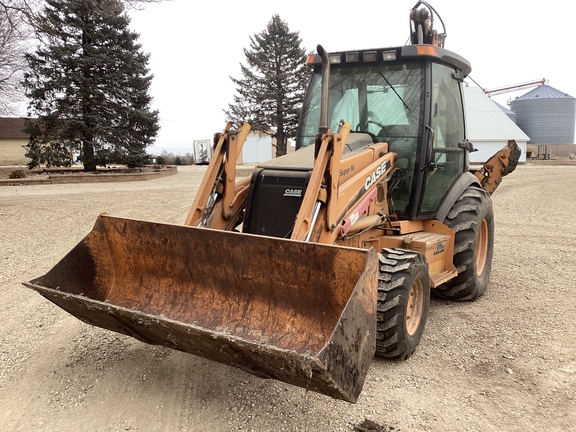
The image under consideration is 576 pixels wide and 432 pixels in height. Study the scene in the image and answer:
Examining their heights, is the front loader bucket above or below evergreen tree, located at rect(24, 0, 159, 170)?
below

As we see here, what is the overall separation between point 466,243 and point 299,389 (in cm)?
266

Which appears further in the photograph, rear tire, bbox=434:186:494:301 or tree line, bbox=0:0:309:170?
tree line, bbox=0:0:309:170

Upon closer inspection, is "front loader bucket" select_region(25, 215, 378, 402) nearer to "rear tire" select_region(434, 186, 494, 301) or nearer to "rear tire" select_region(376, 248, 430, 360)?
"rear tire" select_region(376, 248, 430, 360)

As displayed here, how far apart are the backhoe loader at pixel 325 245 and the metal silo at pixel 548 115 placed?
53704 mm

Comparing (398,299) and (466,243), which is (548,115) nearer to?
(466,243)

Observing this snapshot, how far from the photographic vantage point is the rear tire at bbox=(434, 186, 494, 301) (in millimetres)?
5367

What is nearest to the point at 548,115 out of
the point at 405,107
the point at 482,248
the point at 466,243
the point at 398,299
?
the point at 482,248

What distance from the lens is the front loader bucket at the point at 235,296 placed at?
2.84 meters

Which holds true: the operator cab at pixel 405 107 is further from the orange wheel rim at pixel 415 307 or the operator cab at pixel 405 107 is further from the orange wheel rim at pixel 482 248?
the orange wheel rim at pixel 415 307

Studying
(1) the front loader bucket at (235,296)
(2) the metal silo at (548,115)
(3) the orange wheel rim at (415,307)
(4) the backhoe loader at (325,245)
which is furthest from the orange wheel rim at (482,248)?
(2) the metal silo at (548,115)

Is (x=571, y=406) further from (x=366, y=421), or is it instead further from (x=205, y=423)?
(x=205, y=423)

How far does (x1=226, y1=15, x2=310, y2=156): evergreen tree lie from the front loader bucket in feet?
91.5

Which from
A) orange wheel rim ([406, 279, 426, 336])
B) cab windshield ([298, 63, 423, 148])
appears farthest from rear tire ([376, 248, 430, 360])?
cab windshield ([298, 63, 423, 148])

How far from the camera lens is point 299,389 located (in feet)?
11.9
